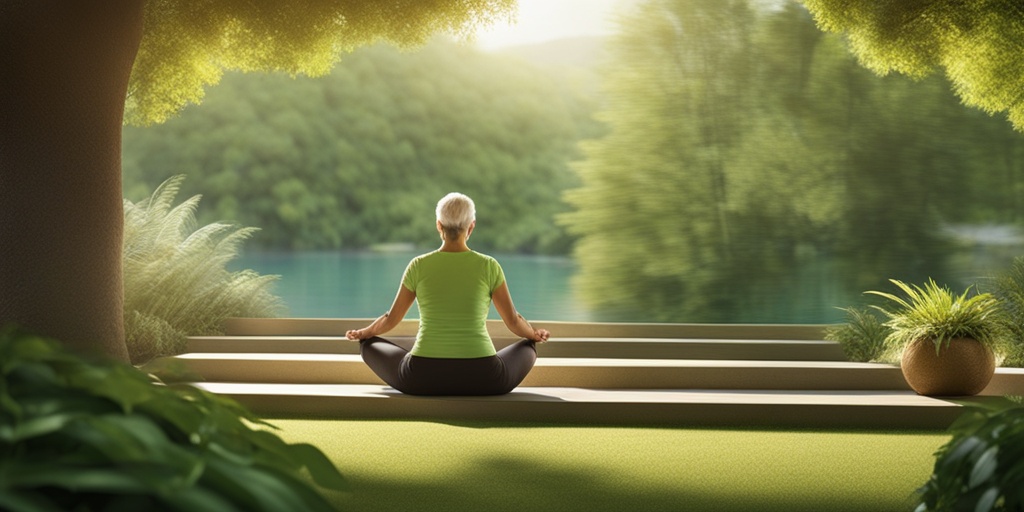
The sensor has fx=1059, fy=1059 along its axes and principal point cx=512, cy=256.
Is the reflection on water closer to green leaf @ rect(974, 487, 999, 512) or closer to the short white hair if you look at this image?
the short white hair

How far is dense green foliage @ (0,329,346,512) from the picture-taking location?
3.31 feet

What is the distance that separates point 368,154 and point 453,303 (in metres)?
22.0

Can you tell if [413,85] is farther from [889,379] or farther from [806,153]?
[889,379]

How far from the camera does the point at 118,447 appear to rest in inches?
41.2

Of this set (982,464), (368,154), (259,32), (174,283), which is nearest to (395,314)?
(259,32)

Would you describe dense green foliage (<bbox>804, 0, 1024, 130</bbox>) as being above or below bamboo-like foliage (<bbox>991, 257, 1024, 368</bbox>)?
above

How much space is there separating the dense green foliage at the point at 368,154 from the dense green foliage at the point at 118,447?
79.1 feet

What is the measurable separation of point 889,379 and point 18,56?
211 inches

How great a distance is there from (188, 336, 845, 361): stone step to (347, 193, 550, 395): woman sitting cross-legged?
186 centimetres

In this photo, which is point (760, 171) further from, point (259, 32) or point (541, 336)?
point (541, 336)

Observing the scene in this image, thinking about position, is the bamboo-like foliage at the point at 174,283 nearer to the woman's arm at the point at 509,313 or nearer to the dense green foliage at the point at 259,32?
the dense green foliage at the point at 259,32

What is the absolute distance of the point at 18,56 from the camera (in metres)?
5.04

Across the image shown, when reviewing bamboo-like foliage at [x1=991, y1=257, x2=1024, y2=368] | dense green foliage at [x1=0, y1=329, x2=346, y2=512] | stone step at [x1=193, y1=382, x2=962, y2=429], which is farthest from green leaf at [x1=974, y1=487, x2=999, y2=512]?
bamboo-like foliage at [x1=991, y1=257, x2=1024, y2=368]

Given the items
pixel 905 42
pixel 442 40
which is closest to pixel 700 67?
pixel 905 42
